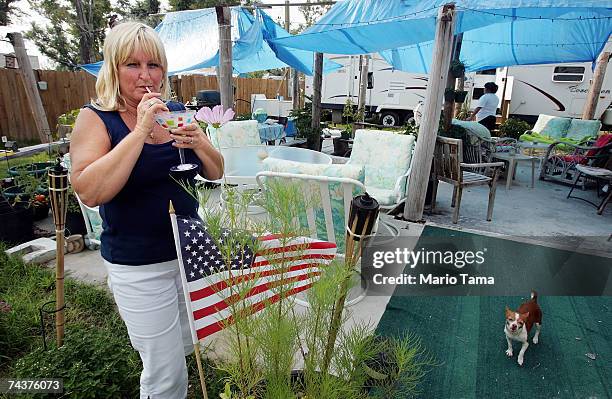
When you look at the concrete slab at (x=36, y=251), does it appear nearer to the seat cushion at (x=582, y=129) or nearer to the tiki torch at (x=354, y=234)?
the tiki torch at (x=354, y=234)

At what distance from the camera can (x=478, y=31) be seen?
729 cm

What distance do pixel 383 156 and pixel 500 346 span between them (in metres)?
2.36

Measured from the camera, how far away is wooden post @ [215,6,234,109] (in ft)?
15.6

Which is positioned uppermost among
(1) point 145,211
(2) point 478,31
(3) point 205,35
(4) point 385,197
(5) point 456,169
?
(2) point 478,31

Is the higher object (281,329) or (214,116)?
(214,116)

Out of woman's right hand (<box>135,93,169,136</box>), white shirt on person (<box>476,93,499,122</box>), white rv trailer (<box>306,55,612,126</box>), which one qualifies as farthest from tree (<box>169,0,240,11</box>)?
woman's right hand (<box>135,93,169,136</box>)

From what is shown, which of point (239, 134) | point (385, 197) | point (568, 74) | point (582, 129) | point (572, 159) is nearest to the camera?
point (385, 197)

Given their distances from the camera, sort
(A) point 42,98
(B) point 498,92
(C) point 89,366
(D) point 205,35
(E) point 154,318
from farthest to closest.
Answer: (B) point 498,92
(A) point 42,98
(D) point 205,35
(C) point 89,366
(E) point 154,318

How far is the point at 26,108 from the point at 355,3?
8.68 m

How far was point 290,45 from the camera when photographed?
5.57m

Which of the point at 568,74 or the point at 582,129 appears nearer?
the point at 582,129

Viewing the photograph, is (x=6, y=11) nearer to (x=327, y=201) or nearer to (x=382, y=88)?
(x=382, y=88)

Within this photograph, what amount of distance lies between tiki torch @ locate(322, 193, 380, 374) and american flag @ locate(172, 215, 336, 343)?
127 millimetres

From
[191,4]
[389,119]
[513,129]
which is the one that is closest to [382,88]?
[389,119]
